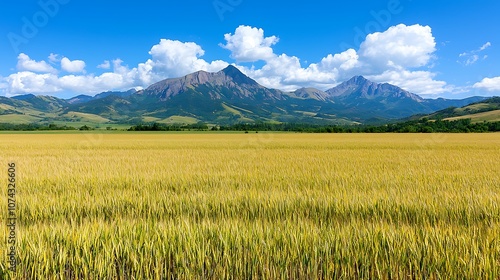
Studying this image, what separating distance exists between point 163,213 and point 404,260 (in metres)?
4.14

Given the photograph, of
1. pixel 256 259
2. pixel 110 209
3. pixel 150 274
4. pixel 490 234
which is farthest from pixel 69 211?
pixel 490 234

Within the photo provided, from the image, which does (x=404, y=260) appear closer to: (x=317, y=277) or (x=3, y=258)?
(x=317, y=277)

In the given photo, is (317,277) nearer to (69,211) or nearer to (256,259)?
(256,259)

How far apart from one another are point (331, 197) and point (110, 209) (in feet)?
14.8

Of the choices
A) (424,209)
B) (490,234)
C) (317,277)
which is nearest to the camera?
(317,277)

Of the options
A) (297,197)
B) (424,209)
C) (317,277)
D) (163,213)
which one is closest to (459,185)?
(424,209)

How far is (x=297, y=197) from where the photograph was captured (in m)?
6.16

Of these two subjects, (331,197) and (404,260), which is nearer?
(404,260)

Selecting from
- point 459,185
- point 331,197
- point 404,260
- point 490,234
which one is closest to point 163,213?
point 331,197

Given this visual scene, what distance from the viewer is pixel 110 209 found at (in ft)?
18.8

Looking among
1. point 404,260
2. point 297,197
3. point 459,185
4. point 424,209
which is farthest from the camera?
point 459,185

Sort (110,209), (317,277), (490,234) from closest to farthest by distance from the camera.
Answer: (317,277) < (490,234) < (110,209)

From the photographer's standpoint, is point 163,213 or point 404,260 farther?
point 163,213

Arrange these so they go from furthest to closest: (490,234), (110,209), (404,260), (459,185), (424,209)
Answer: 1. (459,185)
2. (110,209)
3. (424,209)
4. (490,234)
5. (404,260)
